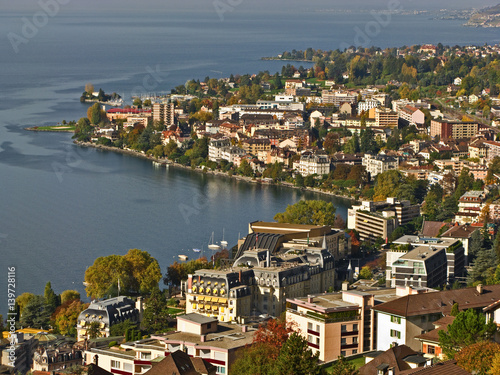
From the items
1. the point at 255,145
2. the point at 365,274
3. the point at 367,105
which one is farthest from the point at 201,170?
the point at 365,274

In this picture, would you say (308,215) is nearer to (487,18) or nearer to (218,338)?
(218,338)

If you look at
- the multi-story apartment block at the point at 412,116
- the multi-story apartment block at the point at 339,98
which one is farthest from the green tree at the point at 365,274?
the multi-story apartment block at the point at 339,98

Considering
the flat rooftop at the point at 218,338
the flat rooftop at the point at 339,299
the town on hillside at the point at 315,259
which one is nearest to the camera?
the town on hillside at the point at 315,259

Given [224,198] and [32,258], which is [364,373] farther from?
[224,198]

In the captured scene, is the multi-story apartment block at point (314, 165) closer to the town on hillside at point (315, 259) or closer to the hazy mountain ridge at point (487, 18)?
the town on hillside at point (315, 259)

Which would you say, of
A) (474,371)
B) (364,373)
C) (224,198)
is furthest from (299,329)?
(224,198)
